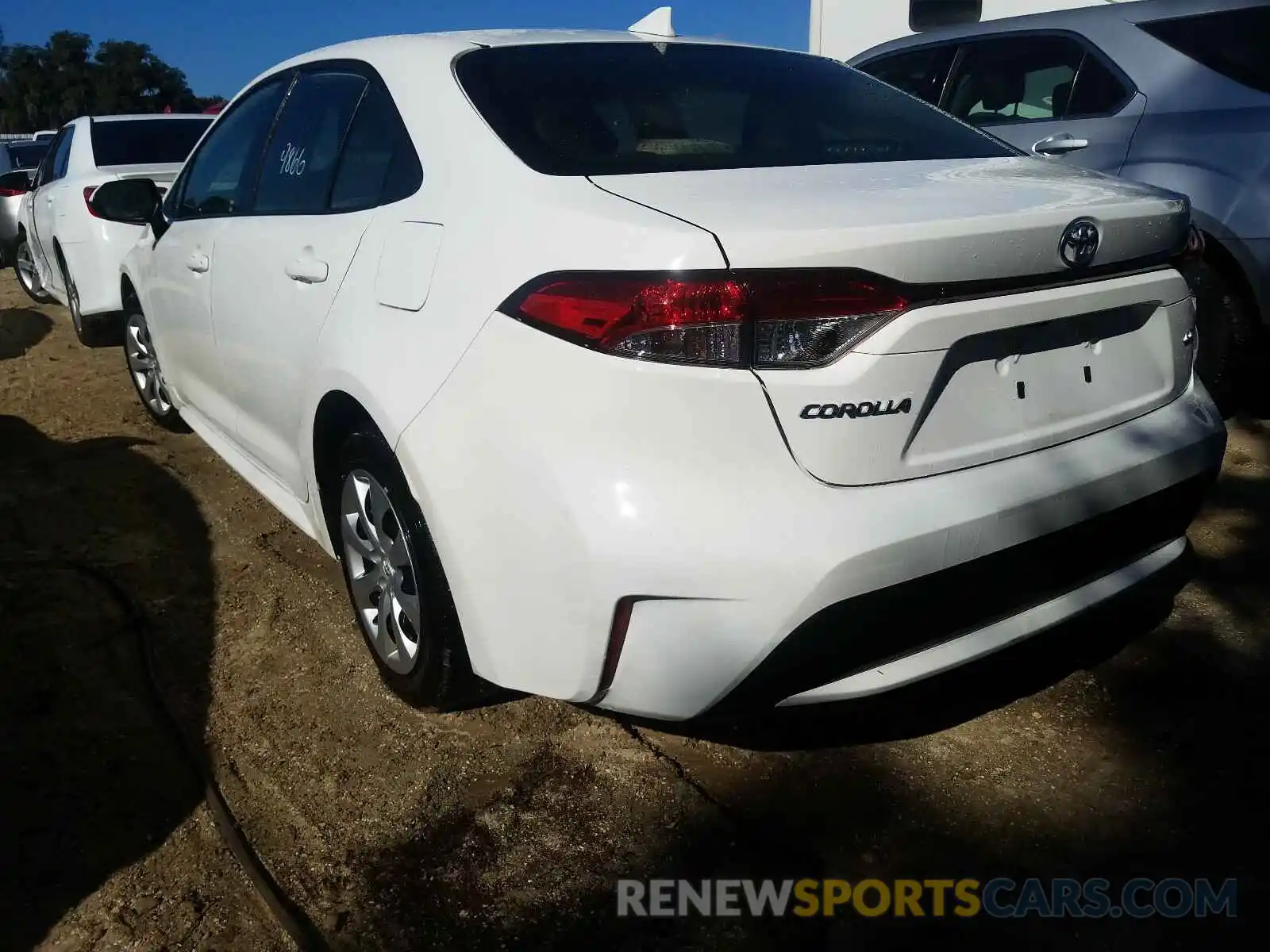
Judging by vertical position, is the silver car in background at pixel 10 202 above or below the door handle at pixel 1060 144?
below

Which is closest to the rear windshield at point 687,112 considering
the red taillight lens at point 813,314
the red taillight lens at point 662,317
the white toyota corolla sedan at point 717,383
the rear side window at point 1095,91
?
the white toyota corolla sedan at point 717,383

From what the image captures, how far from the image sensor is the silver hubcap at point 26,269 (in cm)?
855

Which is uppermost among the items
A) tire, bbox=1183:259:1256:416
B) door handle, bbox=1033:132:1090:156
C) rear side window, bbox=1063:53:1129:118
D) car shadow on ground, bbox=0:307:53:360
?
rear side window, bbox=1063:53:1129:118

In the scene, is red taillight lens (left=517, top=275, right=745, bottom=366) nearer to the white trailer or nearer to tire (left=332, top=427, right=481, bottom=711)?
tire (left=332, top=427, right=481, bottom=711)

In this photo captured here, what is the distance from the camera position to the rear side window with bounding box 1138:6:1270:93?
3.86m

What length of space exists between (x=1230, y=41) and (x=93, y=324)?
5.94 meters

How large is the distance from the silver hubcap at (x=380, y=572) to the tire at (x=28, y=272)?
23.8ft

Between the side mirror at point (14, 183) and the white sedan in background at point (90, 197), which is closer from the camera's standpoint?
the white sedan in background at point (90, 197)

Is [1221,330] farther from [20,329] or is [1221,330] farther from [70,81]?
[70,81]

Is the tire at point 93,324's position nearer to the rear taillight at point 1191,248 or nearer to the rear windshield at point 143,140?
the rear windshield at point 143,140

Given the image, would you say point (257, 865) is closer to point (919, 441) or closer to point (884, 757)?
point (884, 757)

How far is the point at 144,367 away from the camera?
4.73 meters

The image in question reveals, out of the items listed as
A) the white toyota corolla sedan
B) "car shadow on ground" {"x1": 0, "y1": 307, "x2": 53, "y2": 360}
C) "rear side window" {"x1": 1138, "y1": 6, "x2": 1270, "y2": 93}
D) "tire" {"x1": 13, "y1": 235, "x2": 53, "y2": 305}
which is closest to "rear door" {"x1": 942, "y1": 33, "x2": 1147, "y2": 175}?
"rear side window" {"x1": 1138, "y1": 6, "x2": 1270, "y2": 93}

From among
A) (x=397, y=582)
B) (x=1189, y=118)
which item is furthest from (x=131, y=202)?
(x=1189, y=118)
